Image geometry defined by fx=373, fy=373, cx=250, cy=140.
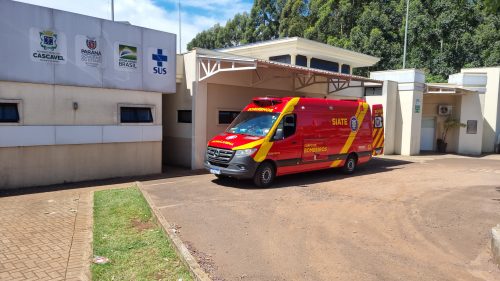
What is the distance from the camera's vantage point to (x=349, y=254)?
538 centimetres

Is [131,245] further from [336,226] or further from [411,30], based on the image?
[411,30]

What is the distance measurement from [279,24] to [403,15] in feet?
49.6

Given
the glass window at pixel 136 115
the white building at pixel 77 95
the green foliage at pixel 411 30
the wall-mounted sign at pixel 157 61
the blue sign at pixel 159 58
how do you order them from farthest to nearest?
the green foliage at pixel 411 30
the blue sign at pixel 159 58
the wall-mounted sign at pixel 157 61
the glass window at pixel 136 115
the white building at pixel 77 95

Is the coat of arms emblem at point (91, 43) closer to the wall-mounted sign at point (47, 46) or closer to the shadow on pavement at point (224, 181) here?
the wall-mounted sign at point (47, 46)

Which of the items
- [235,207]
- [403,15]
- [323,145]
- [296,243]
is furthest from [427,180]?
[403,15]

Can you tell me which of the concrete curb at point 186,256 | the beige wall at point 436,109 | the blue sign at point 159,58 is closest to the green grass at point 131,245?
the concrete curb at point 186,256

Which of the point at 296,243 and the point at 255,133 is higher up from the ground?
the point at 255,133

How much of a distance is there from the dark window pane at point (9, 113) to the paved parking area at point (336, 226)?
12.5 ft

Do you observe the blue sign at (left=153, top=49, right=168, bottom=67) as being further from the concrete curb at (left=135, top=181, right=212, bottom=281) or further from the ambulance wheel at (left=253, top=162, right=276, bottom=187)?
the concrete curb at (left=135, top=181, right=212, bottom=281)

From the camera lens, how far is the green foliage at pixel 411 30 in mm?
33531

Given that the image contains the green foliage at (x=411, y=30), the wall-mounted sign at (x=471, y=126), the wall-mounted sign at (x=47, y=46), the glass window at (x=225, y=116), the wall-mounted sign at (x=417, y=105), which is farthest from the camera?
the green foliage at (x=411, y=30)

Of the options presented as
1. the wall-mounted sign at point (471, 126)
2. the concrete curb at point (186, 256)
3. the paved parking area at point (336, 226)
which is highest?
the wall-mounted sign at point (471, 126)

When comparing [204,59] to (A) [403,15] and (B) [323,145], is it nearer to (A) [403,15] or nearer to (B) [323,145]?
(B) [323,145]

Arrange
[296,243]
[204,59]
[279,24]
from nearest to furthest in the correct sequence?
[296,243] → [204,59] → [279,24]
